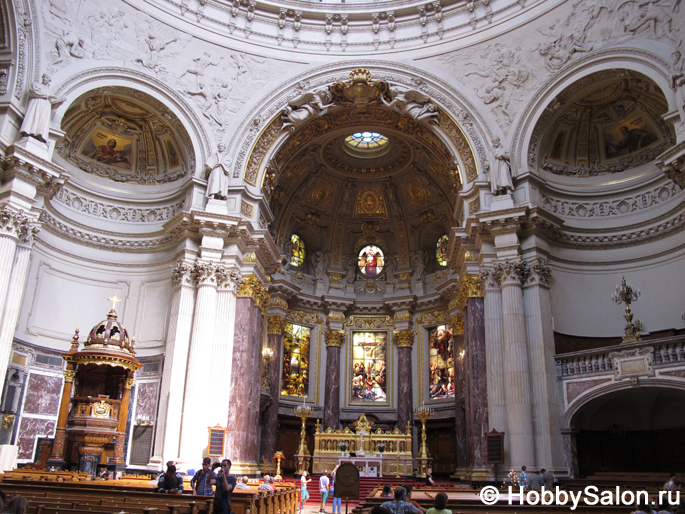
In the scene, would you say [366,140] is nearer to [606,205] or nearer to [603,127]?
[603,127]

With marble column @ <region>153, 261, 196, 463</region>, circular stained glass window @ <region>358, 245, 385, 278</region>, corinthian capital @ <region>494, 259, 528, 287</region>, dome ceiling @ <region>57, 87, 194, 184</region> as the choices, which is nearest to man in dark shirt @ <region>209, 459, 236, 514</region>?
marble column @ <region>153, 261, 196, 463</region>

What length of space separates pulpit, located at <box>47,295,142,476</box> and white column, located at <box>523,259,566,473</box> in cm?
1260

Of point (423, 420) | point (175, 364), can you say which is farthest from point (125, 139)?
point (423, 420)

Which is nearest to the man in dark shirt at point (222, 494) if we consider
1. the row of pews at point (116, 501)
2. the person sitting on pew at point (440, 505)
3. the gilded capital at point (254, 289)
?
the row of pews at point (116, 501)

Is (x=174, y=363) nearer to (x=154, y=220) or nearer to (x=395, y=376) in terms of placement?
(x=154, y=220)

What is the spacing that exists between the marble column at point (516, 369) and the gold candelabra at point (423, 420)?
231 inches

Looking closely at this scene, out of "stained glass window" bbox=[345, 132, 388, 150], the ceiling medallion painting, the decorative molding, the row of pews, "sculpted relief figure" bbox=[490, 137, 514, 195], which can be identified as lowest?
the row of pews

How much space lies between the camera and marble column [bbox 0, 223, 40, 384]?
16.1 meters

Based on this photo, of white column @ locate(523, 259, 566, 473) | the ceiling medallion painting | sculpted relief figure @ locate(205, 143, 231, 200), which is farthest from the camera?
the ceiling medallion painting

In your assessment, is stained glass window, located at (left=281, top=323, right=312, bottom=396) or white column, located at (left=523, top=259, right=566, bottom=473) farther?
stained glass window, located at (left=281, top=323, right=312, bottom=396)

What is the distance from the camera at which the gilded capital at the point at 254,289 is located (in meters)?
21.2

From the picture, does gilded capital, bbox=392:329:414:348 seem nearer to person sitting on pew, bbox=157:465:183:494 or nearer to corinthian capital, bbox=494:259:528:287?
corinthian capital, bbox=494:259:528:287

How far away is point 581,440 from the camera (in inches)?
720

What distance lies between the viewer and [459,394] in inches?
964
